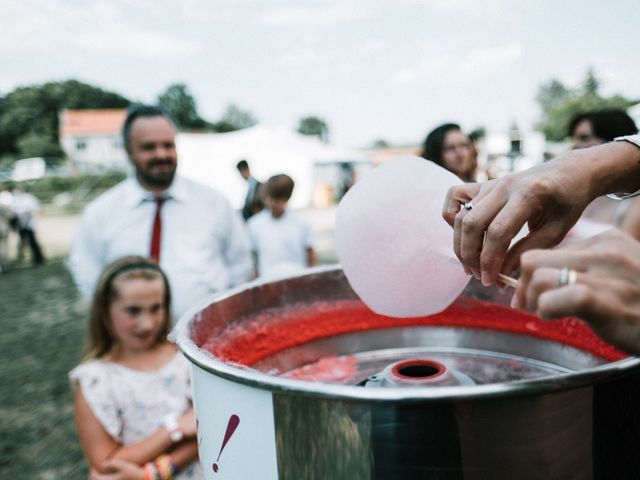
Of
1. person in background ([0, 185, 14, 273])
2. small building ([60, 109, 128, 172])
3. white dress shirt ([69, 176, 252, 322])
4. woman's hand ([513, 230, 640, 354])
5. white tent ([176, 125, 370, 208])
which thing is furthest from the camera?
small building ([60, 109, 128, 172])

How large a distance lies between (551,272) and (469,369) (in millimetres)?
741

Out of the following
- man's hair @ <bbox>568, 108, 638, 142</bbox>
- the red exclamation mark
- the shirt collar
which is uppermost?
man's hair @ <bbox>568, 108, 638, 142</bbox>

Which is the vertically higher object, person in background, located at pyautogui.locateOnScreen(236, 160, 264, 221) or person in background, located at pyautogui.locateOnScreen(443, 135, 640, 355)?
person in background, located at pyautogui.locateOnScreen(443, 135, 640, 355)

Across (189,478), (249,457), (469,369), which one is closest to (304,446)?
(249,457)

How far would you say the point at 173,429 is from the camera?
4.99 ft

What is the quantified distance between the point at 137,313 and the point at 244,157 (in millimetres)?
13041

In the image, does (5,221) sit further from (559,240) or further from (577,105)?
(577,105)

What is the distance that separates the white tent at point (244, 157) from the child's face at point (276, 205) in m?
9.82

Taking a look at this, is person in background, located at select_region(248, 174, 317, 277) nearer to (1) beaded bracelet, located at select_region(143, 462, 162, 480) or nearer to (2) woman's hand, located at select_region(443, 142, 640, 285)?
(1) beaded bracelet, located at select_region(143, 462, 162, 480)

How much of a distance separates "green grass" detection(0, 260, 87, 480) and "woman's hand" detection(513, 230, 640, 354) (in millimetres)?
2817

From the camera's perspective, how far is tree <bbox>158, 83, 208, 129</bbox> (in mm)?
57562

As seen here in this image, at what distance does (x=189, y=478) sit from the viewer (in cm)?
155

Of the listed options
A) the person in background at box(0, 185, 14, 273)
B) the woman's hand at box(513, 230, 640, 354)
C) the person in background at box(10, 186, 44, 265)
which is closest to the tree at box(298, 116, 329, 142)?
the person in background at box(0, 185, 14, 273)

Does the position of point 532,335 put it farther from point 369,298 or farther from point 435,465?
point 435,465
